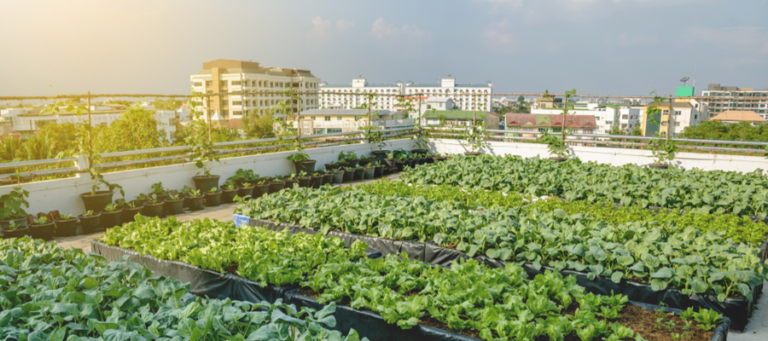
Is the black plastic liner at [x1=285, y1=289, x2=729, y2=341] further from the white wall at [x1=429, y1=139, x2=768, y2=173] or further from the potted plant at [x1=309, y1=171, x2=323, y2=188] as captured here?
the white wall at [x1=429, y1=139, x2=768, y2=173]

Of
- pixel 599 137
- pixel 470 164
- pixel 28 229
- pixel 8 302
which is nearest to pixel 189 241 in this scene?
pixel 8 302

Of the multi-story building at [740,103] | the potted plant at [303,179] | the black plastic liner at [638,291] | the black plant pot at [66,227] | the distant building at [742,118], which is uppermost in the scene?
the multi-story building at [740,103]

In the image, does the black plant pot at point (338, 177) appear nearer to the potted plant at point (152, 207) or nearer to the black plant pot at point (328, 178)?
the black plant pot at point (328, 178)

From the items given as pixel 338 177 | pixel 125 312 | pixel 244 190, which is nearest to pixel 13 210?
pixel 244 190

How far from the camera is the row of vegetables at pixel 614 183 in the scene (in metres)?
6.18

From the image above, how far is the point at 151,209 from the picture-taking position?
7.24 m

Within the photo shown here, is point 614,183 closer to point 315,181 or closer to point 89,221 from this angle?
point 315,181

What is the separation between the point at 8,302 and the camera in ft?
8.69

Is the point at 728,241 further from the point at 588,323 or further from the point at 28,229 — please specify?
the point at 28,229

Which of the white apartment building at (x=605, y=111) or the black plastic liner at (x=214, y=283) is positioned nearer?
the black plastic liner at (x=214, y=283)

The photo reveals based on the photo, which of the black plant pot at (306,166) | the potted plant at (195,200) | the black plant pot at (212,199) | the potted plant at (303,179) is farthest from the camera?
the black plant pot at (306,166)

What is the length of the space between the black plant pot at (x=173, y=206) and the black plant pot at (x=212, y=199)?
60 centimetres

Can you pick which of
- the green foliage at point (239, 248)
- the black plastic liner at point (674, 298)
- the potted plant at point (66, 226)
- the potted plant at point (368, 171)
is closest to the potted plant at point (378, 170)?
the potted plant at point (368, 171)

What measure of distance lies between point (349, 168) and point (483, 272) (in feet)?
24.9
